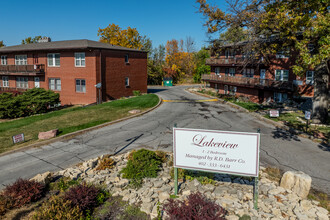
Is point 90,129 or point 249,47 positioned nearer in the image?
point 90,129

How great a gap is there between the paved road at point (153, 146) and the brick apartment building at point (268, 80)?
7494mm

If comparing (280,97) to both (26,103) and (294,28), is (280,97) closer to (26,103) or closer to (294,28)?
(294,28)

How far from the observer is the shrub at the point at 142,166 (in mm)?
8844

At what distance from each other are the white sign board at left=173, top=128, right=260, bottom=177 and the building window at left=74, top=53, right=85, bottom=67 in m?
25.3

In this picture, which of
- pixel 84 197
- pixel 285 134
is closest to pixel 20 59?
pixel 84 197

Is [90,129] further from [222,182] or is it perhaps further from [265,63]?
[265,63]

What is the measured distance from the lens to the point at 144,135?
15625mm

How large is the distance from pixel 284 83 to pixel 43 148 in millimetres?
25792

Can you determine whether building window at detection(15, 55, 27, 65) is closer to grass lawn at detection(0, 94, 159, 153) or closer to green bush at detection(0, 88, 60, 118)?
green bush at detection(0, 88, 60, 118)

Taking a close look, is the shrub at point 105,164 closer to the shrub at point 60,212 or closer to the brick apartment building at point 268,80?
the shrub at point 60,212

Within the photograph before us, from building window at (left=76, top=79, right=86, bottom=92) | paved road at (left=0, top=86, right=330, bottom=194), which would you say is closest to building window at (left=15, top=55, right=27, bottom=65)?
building window at (left=76, top=79, right=86, bottom=92)

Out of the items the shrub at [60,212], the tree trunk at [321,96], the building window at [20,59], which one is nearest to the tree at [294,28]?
the tree trunk at [321,96]

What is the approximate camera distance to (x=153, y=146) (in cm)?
1338

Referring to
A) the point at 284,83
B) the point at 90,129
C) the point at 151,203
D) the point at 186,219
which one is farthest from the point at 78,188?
the point at 284,83
